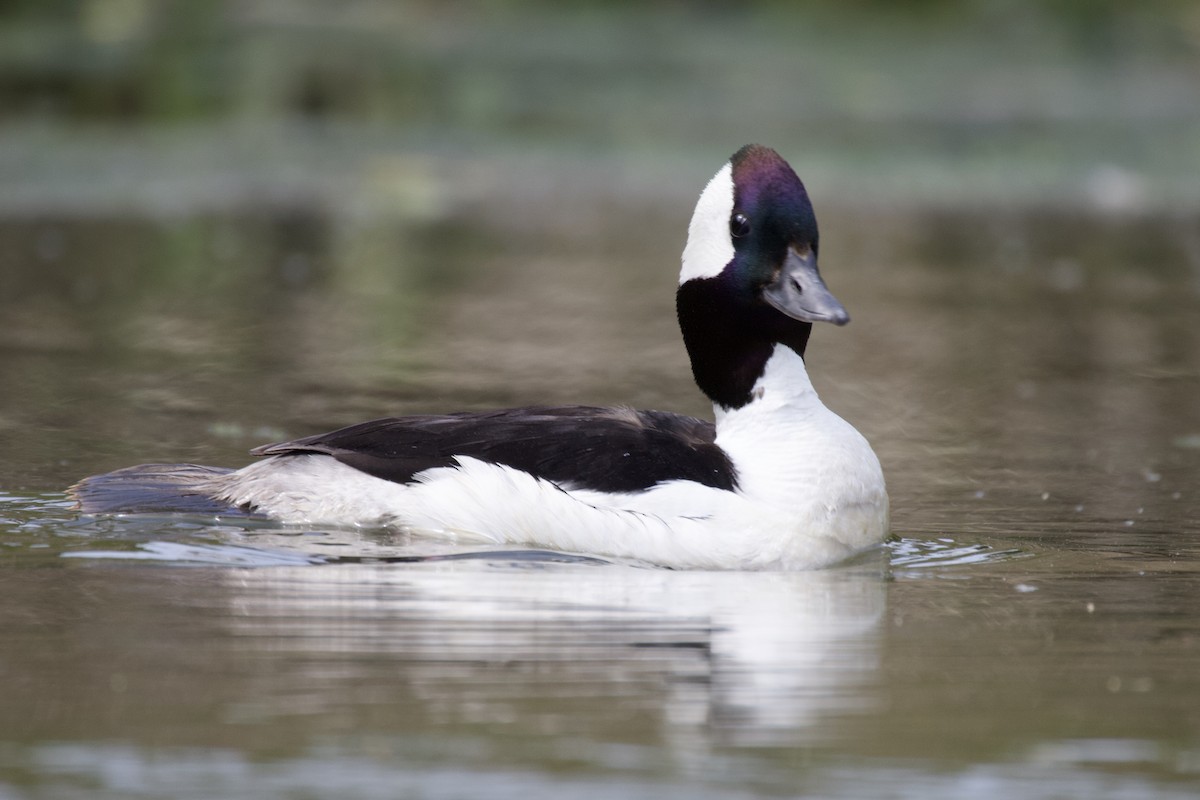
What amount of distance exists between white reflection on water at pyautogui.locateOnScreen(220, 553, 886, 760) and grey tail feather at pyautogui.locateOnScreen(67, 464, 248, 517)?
907 mm

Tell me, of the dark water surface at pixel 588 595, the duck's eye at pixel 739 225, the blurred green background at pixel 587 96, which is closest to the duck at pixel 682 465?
the duck's eye at pixel 739 225

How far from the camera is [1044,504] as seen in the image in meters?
7.87

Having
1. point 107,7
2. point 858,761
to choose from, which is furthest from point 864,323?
point 107,7

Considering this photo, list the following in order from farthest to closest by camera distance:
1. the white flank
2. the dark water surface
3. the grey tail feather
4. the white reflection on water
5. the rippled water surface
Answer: the grey tail feather → the white flank → the white reflection on water → the rippled water surface → the dark water surface

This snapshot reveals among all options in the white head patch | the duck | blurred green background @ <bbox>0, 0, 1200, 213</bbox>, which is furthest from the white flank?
blurred green background @ <bbox>0, 0, 1200, 213</bbox>

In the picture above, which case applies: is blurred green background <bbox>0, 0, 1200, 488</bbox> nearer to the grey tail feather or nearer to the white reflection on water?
the grey tail feather

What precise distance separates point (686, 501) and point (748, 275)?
893mm

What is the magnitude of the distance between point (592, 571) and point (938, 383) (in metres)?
4.66

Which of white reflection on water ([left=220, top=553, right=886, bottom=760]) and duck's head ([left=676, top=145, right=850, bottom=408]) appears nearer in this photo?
white reflection on water ([left=220, top=553, right=886, bottom=760])

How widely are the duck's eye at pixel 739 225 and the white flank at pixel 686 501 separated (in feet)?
1.49

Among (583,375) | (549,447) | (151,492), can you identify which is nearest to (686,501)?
(549,447)

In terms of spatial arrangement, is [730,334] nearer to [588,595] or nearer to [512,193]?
[588,595]

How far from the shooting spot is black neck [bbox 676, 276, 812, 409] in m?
7.21

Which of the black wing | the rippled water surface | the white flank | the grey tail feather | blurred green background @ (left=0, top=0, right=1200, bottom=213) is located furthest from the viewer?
blurred green background @ (left=0, top=0, right=1200, bottom=213)
